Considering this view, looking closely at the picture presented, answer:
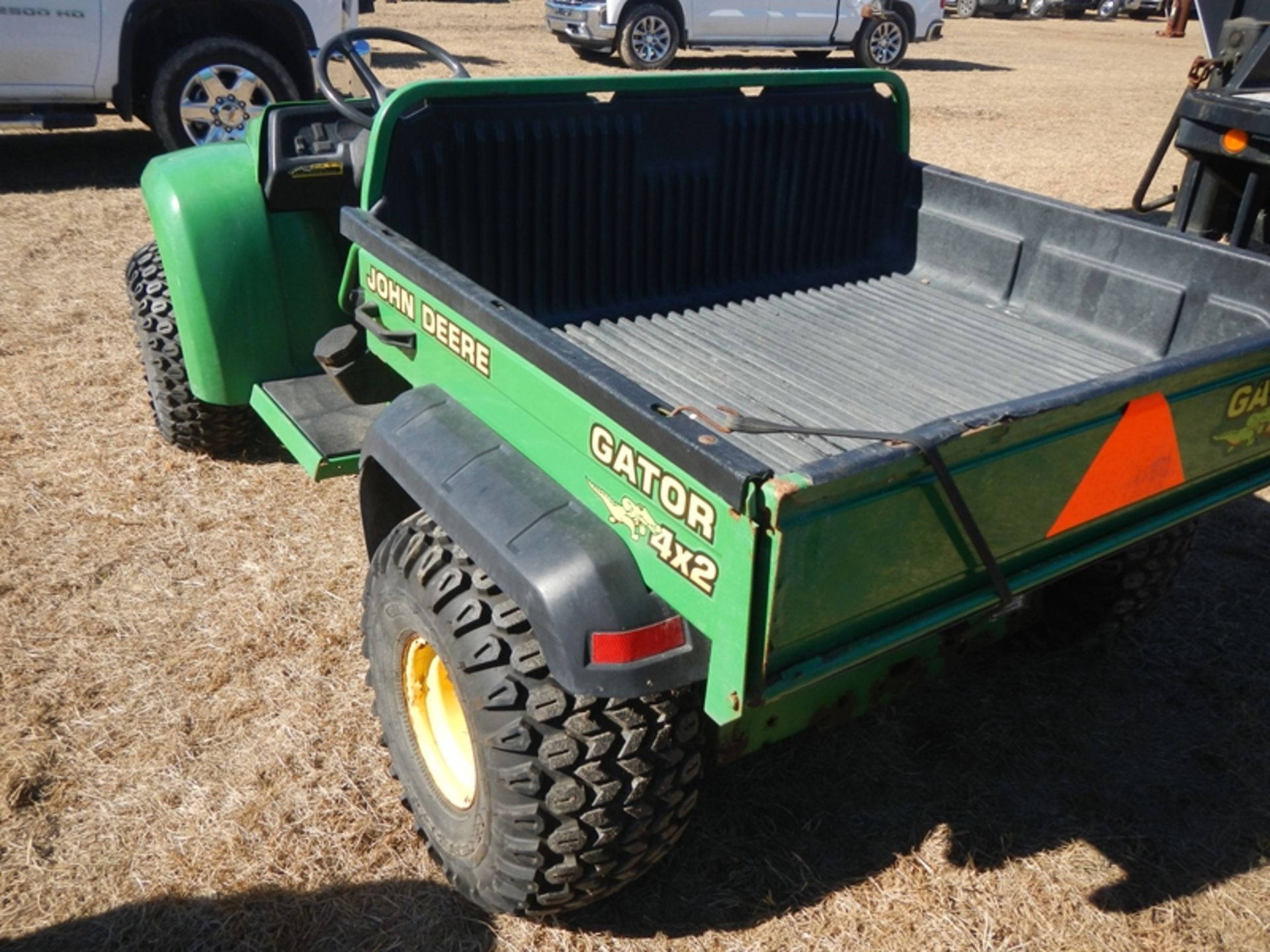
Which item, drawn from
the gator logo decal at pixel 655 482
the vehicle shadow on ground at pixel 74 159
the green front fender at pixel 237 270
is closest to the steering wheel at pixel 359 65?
the green front fender at pixel 237 270

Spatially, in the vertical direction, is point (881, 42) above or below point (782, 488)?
below

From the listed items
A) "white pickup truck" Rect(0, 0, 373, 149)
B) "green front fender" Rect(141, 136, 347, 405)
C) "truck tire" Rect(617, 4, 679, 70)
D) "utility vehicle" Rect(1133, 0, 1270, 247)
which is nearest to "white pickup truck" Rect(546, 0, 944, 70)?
"truck tire" Rect(617, 4, 679, 70)

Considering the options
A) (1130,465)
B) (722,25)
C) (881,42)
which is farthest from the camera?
(881,42)

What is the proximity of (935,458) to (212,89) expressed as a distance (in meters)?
6.55

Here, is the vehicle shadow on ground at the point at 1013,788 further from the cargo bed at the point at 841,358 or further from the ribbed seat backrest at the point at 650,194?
the ribbed seat backrest at the point at 650,194

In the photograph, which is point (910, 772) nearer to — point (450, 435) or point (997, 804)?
point (997, 804)

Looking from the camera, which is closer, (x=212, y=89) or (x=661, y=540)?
(x=661, y=540)

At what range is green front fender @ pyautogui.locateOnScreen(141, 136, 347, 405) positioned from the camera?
Result: 3.23 meters

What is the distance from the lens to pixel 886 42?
13.8m

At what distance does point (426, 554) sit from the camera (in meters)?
2.21

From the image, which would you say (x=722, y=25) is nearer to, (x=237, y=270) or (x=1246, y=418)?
(x=237, y=270)

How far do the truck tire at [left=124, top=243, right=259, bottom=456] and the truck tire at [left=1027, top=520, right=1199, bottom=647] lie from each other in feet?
8.96

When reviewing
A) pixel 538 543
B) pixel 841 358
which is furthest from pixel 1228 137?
pixel 538 543

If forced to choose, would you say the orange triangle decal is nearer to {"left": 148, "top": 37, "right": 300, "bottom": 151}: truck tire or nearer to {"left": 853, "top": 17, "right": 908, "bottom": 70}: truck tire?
{"left": 148, "top": 37, "right": 300, "bottom": 151}: truck tire
